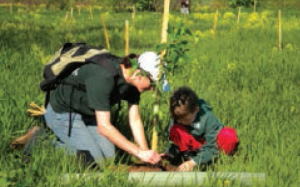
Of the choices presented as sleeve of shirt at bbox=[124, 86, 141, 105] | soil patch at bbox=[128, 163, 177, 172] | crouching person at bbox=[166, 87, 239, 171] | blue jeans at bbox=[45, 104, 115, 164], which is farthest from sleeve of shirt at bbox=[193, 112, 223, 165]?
blue jeans at bbox=[45, 104, 115, 164]

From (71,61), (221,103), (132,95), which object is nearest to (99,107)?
(71,61)

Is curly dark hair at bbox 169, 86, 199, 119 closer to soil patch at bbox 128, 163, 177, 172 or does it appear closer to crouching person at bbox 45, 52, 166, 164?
crouching person at bbox 45, 52, 166, 164

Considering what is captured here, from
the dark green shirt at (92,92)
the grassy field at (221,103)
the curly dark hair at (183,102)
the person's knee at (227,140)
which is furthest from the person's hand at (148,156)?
the person's knee at (227,140)

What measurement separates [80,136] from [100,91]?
0.58 m

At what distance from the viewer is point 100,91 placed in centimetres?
A: 338

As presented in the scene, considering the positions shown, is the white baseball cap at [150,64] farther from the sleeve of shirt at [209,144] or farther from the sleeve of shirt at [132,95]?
the sleeve of shirt at [209,144]

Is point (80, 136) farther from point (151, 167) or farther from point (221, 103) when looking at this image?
point (221, 103)

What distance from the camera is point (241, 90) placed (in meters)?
6.29

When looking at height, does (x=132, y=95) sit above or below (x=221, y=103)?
above

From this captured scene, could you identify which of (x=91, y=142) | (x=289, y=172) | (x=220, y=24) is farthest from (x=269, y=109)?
(x=220, y=24)

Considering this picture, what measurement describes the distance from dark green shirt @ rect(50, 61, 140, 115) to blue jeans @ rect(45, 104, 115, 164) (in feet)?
0.23

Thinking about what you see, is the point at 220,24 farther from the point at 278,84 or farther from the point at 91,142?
the point at 91,142

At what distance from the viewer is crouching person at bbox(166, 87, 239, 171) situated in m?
3.76

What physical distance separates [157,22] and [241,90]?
13.3m
